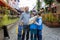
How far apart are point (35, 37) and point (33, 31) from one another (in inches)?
11.6

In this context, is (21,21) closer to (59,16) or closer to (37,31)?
(37,31)

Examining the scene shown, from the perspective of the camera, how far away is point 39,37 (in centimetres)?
848

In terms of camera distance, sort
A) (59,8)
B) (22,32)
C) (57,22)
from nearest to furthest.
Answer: (22,32), (57,22), (59,8)

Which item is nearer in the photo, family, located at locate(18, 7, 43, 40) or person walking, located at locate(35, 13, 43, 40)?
person walking, located at locate(35, 13, 43, 40)

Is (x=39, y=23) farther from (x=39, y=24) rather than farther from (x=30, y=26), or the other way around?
(x=30, y=26)

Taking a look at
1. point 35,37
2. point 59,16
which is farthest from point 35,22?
point 59,16

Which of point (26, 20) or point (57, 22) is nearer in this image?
point (26, 20)

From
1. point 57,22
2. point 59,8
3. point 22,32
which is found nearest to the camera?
point 22,32

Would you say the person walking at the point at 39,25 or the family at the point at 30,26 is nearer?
the person walking at the point at 39,25

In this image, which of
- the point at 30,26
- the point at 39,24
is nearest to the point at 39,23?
the point at 39,24

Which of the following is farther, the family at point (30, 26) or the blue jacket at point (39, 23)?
the family at point (30, 26)

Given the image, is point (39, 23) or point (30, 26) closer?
point (39, 23)

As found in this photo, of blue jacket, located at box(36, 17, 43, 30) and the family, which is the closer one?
blue jacket, located at box(36, 17, 43, 30)

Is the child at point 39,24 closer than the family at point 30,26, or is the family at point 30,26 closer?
the child at point 39,24
